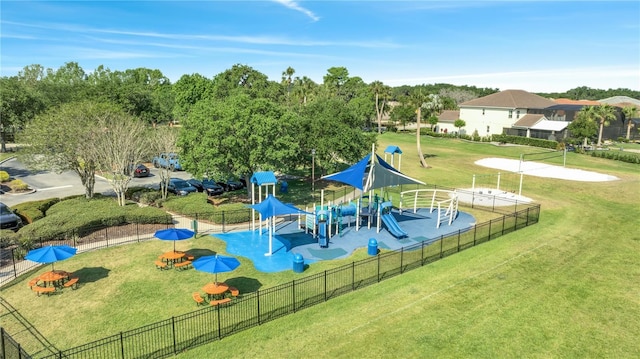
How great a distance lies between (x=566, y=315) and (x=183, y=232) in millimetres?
18118

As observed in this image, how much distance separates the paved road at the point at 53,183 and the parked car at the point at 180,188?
4515mm

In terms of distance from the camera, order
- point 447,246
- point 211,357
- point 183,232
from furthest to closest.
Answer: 1. point 447,246
2. point 183,232
3. point 211,357

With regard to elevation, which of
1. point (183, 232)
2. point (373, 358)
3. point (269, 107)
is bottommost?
point (373, 358)

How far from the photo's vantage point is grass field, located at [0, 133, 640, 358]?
1503cm

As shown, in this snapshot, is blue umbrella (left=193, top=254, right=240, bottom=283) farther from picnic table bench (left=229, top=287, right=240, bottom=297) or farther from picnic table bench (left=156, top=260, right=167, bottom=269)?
picnic table bench (left=156, top=260, right=167, bottom=269)

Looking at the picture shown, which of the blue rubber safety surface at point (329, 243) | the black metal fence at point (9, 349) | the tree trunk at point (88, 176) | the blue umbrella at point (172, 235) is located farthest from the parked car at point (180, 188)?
the black metal fence at point (9, 349)

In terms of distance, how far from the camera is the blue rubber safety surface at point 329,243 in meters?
23.5

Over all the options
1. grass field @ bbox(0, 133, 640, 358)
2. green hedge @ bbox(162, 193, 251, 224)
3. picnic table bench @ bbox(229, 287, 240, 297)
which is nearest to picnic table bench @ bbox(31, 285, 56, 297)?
grass field @ bbox(0, 133, 640, 358)

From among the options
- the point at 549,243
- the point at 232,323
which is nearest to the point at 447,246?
the point at 549,243

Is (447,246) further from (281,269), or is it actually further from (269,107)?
(269,107)

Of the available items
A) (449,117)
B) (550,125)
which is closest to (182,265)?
(550,125)

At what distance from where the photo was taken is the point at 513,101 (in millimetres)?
86812

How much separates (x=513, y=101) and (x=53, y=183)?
82.6m

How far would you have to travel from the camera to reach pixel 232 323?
1614cm
